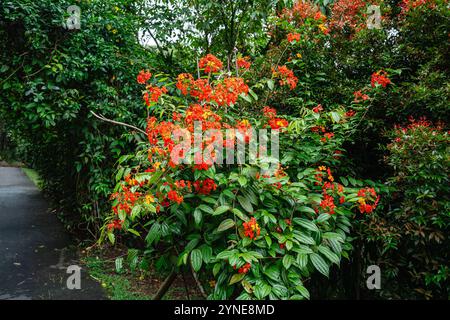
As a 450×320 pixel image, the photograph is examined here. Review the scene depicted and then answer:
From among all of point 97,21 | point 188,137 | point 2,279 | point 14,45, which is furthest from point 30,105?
point 188,137

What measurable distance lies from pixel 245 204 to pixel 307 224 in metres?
0.33

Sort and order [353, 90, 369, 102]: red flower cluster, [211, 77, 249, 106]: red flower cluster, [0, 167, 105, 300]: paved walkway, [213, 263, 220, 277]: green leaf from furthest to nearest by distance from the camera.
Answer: [0, 167, 105, 300]: paved walkway < [353, 90, 369, 102]: red flower cluster < [211, 77, 249, 106]: red flower cluster < [213, 263, 220, 277]: green leaf

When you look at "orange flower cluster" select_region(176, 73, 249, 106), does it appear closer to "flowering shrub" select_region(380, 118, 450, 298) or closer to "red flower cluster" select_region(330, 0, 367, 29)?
"flowering shrub" select_region(380, 118, 450, 298)

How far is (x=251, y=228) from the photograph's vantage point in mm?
1616

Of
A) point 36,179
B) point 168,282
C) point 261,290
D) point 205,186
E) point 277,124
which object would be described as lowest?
point 36,179

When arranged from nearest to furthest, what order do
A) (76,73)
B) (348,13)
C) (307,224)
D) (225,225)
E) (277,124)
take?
(225,225), (307,224), (277,124), (348,13), (76,73)

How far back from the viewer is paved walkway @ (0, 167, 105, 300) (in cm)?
325

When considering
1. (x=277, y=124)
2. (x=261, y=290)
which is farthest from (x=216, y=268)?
(x=277, y=124)

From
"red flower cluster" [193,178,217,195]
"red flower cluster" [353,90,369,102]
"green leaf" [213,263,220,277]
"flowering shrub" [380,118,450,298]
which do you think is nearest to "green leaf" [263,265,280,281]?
"green leaf" [213,263,220,277]

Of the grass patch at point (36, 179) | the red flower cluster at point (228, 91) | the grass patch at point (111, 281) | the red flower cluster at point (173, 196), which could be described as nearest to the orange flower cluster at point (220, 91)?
the red flower cluster at point (228, 91)

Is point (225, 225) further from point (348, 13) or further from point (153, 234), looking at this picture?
point (348, 13)

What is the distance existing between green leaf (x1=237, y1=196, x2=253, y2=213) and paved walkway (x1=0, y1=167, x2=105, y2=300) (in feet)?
7.16

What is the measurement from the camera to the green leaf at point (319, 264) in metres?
1.64
